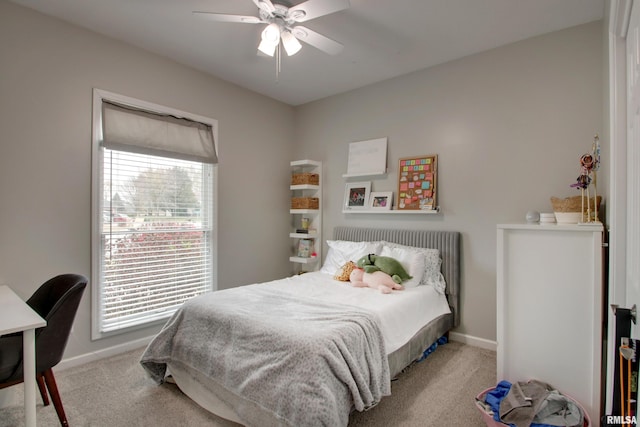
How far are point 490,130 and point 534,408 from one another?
222 cm

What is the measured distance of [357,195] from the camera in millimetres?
3785

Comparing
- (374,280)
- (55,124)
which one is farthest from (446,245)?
(55,124)

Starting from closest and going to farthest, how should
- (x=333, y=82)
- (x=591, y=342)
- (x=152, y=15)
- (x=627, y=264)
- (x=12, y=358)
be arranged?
(x=627, y=264)
(x=12, y=358)
(x=591, y=342)
(x=152, y=15)
(x=333, y=82)

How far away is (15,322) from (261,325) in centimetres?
113

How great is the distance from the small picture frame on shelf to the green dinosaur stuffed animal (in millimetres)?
1229

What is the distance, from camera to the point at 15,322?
4.83 ft

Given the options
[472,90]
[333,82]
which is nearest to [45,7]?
[333,82]

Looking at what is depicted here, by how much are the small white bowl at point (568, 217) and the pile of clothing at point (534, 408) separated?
103 centimetres

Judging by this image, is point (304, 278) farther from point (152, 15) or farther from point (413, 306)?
point (152, 15)

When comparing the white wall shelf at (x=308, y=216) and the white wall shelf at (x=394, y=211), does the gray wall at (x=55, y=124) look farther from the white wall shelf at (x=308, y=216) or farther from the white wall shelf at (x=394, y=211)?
the white wall shelf at (x=394, y=211)

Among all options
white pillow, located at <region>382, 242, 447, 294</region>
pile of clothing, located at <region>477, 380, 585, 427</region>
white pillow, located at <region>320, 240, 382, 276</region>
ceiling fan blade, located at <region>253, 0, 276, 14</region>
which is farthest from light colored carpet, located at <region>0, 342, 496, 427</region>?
ceiling fan blade, located at <region>253, 0, 276, 14</region>

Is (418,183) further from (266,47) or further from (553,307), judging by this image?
(266,47)

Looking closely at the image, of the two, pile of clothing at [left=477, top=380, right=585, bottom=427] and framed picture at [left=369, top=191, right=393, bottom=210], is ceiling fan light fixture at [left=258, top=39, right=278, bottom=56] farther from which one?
pile of clothing at [left=477, top=380, right=585, bottom=427]

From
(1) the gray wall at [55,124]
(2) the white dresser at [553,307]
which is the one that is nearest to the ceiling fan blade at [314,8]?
(1) the gray wall at [55,124]
